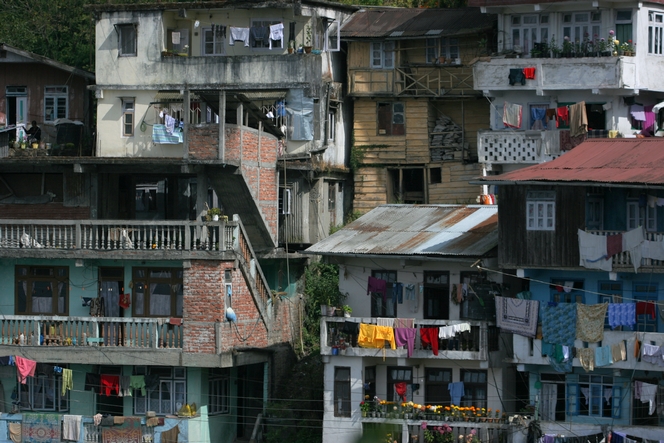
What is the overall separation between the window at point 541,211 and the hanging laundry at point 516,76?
7.29m

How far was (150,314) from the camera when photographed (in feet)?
137

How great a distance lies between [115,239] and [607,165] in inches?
574

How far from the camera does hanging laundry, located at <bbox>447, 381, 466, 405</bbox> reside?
1535 inches

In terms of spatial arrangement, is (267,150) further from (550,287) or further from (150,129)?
(550,287)

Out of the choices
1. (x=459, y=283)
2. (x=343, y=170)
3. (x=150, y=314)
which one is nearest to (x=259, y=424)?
(x=150, y=314)

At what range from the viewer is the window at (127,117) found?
45688mm

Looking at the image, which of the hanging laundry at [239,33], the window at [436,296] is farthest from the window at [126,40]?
the window at [436,296]

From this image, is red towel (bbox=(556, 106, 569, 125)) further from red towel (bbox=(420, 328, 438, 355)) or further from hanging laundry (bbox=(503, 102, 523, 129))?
red towel (bbox=(420, 328, 438, 355))

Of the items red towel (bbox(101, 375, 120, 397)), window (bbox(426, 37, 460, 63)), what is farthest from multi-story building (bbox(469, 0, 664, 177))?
red towel (bbox(101, 375, 120, 397))

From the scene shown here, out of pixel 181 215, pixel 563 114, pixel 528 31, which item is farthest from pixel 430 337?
pixel 528 31

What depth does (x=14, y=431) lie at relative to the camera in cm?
4150

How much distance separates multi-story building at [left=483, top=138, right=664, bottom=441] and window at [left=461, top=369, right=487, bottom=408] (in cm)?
146

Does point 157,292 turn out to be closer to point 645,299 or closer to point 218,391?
point 218,391

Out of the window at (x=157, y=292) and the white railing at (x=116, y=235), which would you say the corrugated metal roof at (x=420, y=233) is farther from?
the window at (x=157, y=292)
